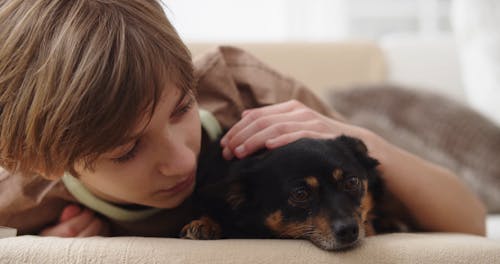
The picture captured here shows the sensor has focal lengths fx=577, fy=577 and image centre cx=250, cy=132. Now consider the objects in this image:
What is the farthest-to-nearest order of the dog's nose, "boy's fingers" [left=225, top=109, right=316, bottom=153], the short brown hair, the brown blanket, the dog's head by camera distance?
the brown blanket, "boy's fingers" [left=225, top=109, right=316, bottom=153], the dog's head, the dog's nose, the short brown hair

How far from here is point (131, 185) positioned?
1072 mm

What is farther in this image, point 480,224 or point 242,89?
point 242,89

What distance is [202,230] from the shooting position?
117cm

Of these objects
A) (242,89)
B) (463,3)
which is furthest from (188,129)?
(463,3)

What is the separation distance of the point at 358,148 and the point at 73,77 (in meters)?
0.60

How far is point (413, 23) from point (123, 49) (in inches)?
114

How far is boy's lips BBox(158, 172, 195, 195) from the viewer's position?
3.72 feet

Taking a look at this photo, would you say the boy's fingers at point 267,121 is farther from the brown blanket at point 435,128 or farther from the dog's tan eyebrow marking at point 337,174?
the brown blanket at point 435,128

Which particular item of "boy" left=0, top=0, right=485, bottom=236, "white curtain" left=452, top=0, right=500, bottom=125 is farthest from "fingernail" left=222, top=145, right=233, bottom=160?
"white curtain" left=452, top=0, right=500, bottom=125

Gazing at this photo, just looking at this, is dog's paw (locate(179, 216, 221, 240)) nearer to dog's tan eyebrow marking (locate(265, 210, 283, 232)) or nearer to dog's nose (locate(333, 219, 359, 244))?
dog's tan eyebrow marking (locate(265, 210, 283, 232))

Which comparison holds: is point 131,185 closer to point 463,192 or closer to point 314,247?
point 314,247

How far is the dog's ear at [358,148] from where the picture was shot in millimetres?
1191

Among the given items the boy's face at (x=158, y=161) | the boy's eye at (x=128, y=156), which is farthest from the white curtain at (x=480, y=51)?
the boy's eye at (x=128, y=156)

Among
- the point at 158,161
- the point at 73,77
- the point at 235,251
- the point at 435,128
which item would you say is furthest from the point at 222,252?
the point at 435,128
